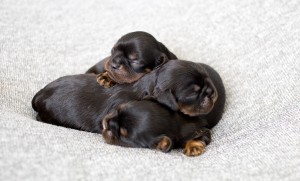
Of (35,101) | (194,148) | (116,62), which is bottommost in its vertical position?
(194,148)

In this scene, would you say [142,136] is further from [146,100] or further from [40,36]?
[40,36]

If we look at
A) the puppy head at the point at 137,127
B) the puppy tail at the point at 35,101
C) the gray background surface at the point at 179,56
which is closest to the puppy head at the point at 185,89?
the puppy head at the point at 137,127

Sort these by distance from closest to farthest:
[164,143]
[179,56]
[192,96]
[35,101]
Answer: [164,143], [192,96], [35,101], [179,56]

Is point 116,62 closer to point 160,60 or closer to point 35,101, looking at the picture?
point 160,60

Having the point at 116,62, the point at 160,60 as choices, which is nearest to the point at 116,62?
the point at 116,62

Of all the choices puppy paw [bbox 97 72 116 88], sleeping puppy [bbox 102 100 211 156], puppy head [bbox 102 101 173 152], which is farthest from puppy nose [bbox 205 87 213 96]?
puppy paw [bbox 97 72 116 88]

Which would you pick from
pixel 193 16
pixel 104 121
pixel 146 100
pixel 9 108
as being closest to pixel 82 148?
pixel 104 121
